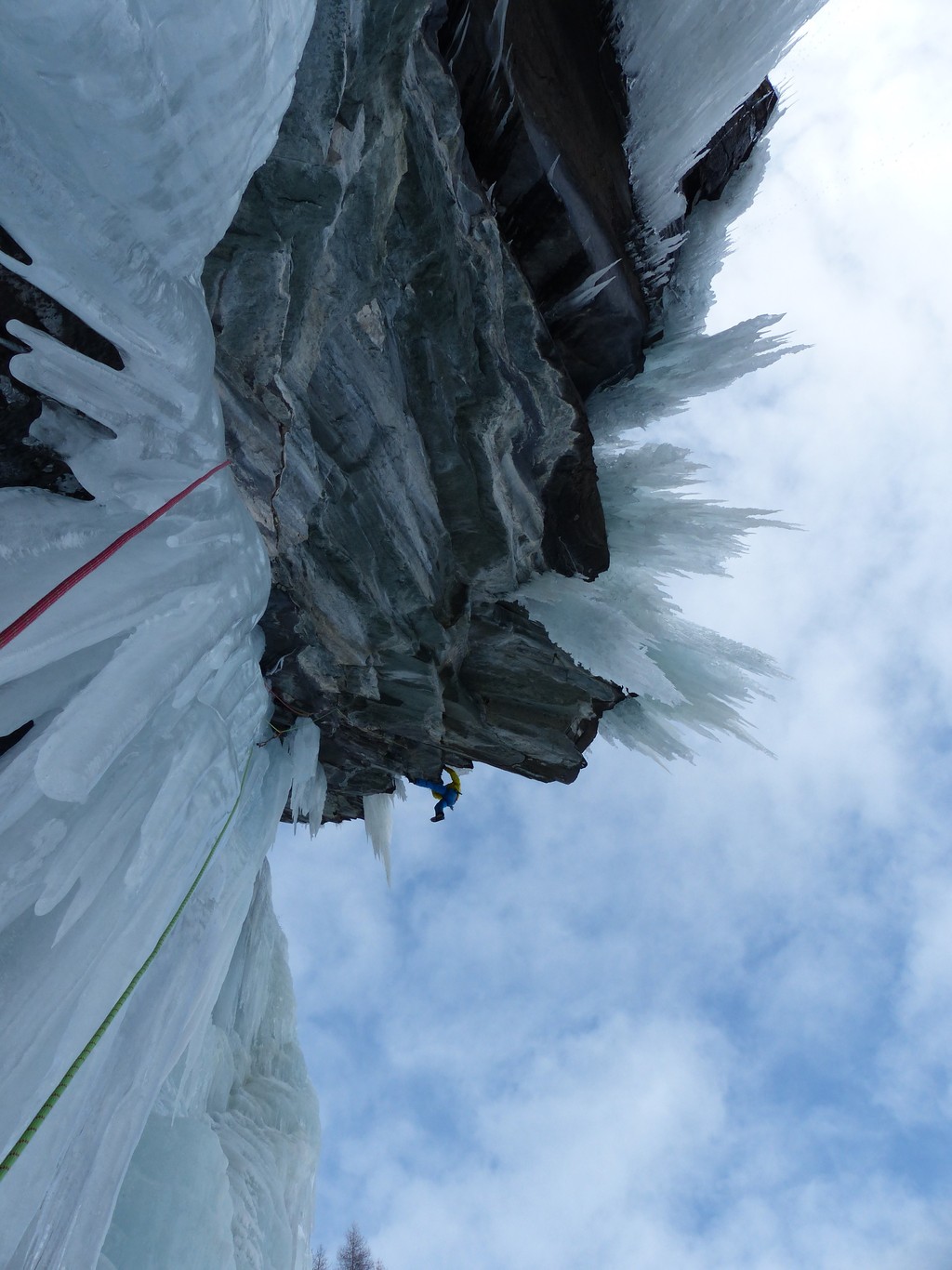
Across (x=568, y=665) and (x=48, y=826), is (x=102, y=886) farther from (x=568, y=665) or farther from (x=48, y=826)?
(x=568, y=665)

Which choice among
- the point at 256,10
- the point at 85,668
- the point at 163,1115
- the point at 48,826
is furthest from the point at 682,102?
the point at 163,1115

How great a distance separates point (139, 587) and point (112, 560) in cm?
13

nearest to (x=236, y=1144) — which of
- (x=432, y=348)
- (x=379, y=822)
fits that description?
(x=379, y=822)

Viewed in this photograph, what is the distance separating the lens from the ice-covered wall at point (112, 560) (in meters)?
1.75

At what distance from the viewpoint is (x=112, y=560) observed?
251cm

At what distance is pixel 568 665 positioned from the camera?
5988mm

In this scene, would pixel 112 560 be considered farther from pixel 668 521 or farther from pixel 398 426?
pixel 668 521

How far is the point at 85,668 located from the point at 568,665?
403 centimetres

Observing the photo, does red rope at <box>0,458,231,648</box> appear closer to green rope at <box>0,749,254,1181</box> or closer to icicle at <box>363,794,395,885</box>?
green rope at <box>0,749,254,1181</box>

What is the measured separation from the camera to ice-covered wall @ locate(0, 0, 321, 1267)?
Answer: 1.75 m

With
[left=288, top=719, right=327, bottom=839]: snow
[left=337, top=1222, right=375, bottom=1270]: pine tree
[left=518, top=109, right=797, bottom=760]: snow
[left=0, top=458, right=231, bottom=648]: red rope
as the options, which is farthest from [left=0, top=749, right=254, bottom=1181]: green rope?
[left=337, top=1222, right=375, bottom=1270]: pine tree

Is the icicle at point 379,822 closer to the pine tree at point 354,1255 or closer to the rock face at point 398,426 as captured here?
the rock face at point 398,426

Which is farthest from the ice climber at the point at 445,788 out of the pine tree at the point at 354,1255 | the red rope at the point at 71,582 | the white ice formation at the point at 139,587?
the pine tree at the point at 354,1255

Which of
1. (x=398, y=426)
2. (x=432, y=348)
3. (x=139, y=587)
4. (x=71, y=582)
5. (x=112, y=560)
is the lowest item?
(x=398, y=426)
